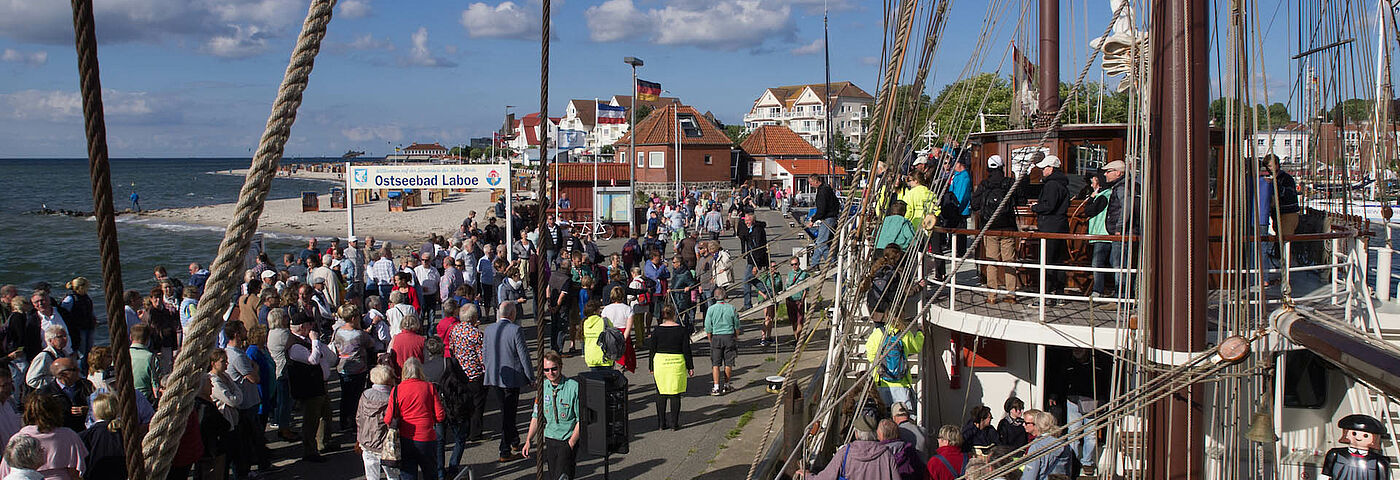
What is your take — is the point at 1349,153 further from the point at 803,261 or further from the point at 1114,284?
the point at 803,261

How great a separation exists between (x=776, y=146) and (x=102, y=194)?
66111 mm

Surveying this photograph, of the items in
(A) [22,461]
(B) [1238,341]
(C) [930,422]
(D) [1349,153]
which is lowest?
(C) [930,422]

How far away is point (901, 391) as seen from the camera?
923 cm

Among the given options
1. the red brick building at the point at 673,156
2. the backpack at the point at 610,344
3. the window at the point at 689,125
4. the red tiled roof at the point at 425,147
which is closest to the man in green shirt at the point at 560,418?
the backpack at the point at 610,344

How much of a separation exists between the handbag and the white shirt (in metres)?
3.60

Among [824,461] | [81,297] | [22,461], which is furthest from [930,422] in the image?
[81,297]

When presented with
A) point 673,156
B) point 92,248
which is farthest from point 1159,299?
point 92,248

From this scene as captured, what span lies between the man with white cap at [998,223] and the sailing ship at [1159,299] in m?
0.14

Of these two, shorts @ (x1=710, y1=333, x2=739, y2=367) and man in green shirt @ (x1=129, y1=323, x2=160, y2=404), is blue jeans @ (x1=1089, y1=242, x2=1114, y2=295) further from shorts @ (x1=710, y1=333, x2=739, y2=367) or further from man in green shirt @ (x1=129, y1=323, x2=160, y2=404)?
man in green shirt @ (x1=129, y1=323, x2=160, y2=404)

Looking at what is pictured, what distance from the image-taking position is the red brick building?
53156mm

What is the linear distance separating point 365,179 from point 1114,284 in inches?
576

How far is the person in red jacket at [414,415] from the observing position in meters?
7.29

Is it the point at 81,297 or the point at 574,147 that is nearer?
the point at 81,297

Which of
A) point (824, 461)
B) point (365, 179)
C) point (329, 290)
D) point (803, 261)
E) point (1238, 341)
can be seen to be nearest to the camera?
point (1238, 341)
